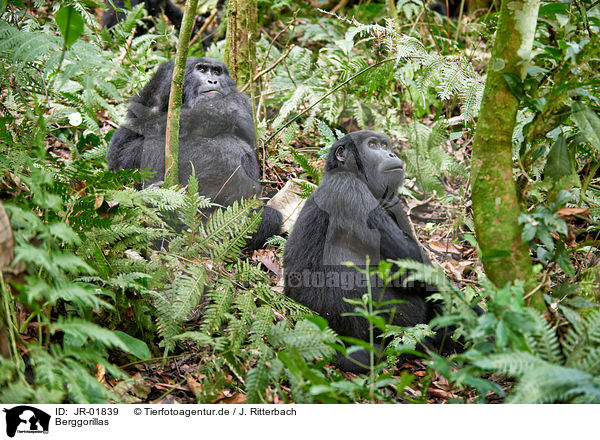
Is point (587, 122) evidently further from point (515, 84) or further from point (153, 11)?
point (153, 11)

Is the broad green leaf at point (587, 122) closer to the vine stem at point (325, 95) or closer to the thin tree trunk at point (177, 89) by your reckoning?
the vine stem at point (325, 95)

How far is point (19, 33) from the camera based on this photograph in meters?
2.81

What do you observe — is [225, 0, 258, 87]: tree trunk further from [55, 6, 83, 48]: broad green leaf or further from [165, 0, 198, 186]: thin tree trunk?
[55, 6, 83, 48]: broad green leaf

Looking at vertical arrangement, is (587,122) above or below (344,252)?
above

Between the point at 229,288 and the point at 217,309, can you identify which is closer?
the point at 217,309

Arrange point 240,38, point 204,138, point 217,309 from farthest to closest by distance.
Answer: point 240,38 → point 204,138 → point 217,309

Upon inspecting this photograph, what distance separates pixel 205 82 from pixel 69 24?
288 centimetres


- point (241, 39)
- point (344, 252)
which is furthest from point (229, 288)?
point (241, 39)

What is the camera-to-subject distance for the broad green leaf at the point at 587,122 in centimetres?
239

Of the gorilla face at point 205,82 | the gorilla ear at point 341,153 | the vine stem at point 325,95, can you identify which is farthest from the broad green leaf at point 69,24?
the gorilla face at point 205,82
